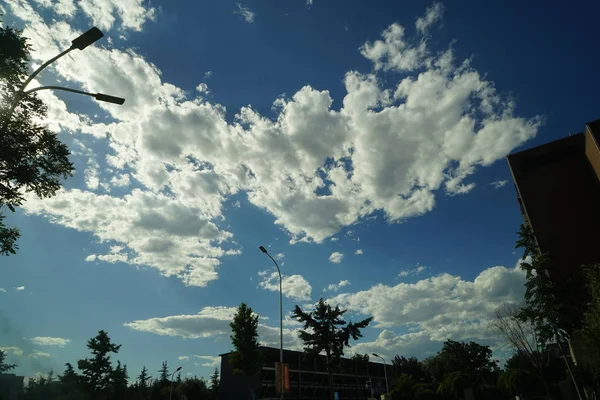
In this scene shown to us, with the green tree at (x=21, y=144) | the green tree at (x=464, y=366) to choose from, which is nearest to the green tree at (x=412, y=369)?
the green tree at (x=464, y=366)

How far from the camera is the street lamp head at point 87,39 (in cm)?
839

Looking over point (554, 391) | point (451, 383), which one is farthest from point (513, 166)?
point (451, 383)

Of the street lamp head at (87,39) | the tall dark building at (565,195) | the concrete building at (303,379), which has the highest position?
the tall dark building at (565,195)

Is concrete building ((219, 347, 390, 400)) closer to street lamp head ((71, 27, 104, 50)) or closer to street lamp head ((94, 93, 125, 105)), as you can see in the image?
street lamp head ((94, 93, 125, 105))

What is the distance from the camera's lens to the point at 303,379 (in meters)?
64.3

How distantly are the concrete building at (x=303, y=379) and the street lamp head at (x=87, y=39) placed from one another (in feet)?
144

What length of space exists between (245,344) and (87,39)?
134 ft

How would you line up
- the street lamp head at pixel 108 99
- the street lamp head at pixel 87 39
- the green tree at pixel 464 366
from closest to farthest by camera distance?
the street lamp head at pixel 87 39
the street lamp head at pixel 108 99
the green tree at pixel 464 366

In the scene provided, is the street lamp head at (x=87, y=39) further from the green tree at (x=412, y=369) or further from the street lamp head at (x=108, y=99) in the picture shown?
the green tree at (x=412, y=369)

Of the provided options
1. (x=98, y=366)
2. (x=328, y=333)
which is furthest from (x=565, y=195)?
(x=98, y=366)

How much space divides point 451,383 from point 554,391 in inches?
681

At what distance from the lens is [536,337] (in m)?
34.0

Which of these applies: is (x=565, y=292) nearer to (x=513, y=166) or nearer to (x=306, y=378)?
(x=513, y=166)

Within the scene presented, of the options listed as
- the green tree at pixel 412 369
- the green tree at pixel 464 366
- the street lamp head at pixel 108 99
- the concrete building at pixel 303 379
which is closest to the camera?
the street lamp head at pixel 108 99
